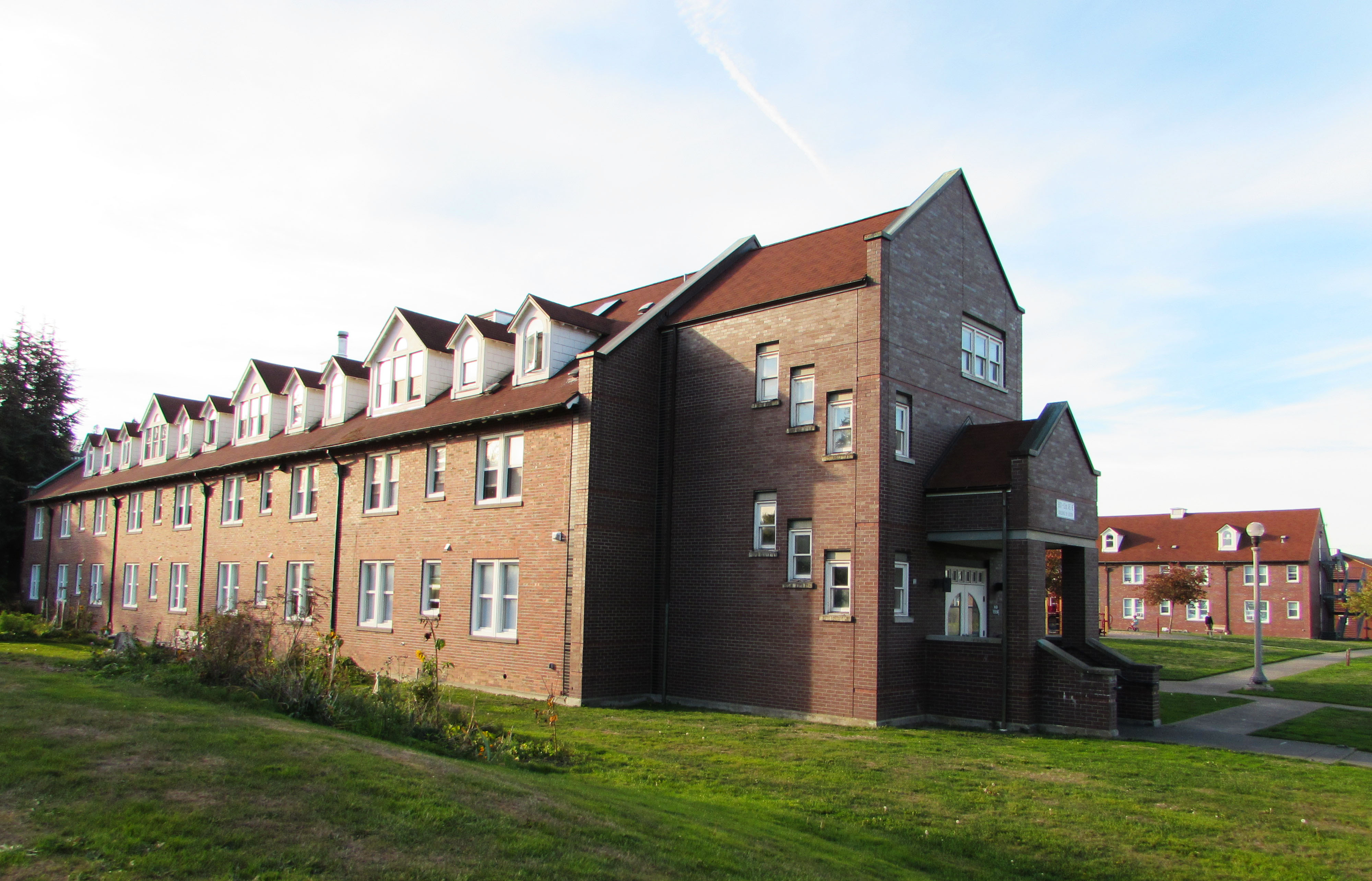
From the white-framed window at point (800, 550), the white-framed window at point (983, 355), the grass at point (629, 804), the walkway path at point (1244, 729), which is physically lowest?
the walkway path at point (1244, 729)

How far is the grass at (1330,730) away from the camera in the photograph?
17109 mm

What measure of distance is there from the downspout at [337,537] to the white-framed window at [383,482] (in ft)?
4.08

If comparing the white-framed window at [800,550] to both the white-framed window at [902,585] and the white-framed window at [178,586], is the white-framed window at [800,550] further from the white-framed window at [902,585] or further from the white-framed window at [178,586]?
the white-framed window at [178,586]

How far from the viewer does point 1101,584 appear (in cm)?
7094

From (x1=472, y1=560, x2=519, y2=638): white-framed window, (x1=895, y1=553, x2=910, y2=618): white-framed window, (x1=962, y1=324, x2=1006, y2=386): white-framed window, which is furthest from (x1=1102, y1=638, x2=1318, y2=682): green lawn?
(x1=472, y1=560, x2=519, y2=638): white-framed window

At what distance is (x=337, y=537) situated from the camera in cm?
2805

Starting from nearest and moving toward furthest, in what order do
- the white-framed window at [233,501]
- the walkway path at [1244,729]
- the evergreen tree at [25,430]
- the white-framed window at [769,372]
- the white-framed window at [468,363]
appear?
1. the walkway path at [1244,729]
2. the white-framed window at [769,372]
3. the white-framed window at [468,363]
4. the white-framed window at [233,501]
5. the evergreen tree at [25,430]

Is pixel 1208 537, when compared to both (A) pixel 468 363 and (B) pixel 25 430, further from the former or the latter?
(B) pixel 25 430

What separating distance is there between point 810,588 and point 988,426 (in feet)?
18.0

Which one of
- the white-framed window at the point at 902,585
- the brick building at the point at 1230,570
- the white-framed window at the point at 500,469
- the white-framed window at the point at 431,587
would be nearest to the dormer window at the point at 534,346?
the white-framed window at the point at 500,469

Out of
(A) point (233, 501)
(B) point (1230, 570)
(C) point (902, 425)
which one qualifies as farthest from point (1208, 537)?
(A) point (233, 501)

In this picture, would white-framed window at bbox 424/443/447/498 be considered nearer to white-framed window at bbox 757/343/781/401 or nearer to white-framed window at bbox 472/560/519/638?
white-framed window at bbox 472/560/519/638

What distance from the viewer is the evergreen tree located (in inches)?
2028

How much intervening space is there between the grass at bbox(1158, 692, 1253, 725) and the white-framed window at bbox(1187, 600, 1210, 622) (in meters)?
46.4
